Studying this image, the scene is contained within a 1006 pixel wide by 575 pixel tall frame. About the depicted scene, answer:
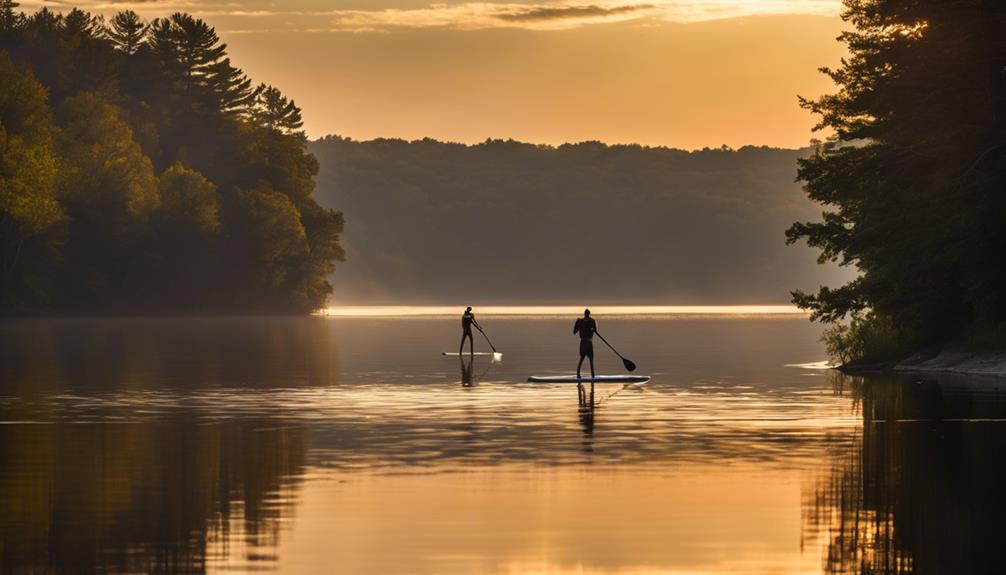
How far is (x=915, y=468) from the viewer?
23609mm

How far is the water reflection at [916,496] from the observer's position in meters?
16.0

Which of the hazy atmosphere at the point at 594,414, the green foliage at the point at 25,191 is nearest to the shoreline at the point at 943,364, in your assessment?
the hazy atmosphere at the point at 594,414

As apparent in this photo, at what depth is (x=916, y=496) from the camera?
67.2 feet

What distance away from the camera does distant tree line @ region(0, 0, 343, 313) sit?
11988 cm

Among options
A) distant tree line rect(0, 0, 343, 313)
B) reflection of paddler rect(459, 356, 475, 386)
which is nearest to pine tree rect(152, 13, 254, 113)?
distant tree line rect(0, 0, 343, 313)

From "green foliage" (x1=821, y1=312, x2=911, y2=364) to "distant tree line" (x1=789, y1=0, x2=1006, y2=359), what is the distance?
0.08 metres

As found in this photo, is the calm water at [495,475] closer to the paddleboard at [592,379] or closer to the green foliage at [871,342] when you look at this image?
the paddleboard at [592,379]

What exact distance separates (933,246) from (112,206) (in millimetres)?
91103

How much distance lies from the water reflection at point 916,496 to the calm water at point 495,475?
6cm

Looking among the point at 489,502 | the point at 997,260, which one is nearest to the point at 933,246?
the point at 997,260

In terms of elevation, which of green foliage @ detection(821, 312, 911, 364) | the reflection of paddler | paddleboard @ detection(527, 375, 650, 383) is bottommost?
paddleboard @ detection(527, 375, 650, 383)

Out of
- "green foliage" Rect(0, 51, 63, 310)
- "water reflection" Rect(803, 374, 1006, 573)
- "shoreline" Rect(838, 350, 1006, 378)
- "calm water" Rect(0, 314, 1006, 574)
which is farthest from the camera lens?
"green foliage" Rect(0, 51, 63, 310)

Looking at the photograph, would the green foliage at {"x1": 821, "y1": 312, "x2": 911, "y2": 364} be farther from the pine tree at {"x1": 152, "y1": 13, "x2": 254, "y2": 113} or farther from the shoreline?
the pine tree at {"x1": 152, "y1": 13, "x2": 254, "y2": 113}

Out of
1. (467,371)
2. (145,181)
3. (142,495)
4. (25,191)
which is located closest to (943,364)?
(467,371)
